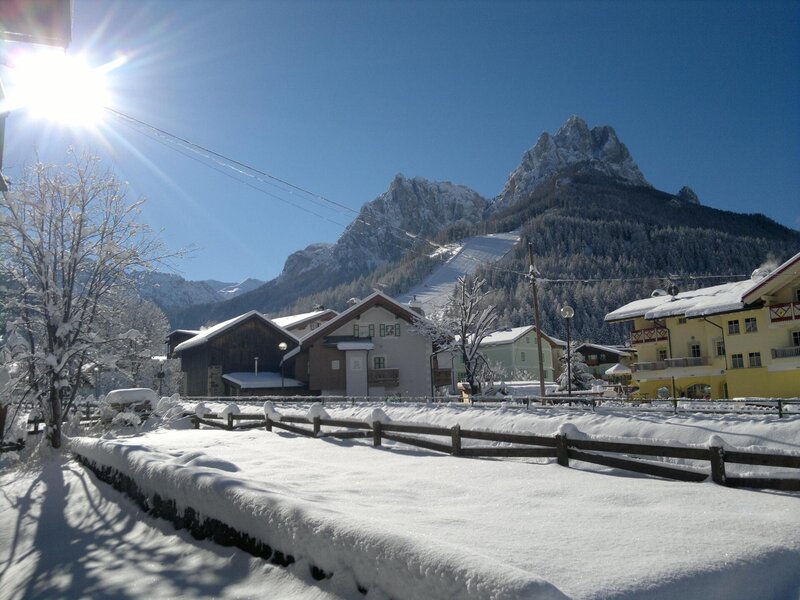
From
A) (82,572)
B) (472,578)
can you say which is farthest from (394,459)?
(472,578)

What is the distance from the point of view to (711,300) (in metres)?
37.9

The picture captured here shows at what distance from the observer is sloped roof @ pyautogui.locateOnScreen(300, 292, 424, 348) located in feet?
155

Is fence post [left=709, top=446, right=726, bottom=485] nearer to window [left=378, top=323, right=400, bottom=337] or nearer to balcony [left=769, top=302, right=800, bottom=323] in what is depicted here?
balcony [left=769, top=302, right=800, bottom=323]

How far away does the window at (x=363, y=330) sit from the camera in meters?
48.9

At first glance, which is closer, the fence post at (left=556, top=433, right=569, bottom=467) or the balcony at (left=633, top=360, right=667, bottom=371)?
the fence post at (left=556, top=433, right=569, bottom=467)

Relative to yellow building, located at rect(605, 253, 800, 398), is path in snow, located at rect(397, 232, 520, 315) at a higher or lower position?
higher

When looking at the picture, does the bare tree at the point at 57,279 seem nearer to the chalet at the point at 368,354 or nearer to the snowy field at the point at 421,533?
the snowy field at the point at 421,533

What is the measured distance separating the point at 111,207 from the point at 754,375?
36.3m

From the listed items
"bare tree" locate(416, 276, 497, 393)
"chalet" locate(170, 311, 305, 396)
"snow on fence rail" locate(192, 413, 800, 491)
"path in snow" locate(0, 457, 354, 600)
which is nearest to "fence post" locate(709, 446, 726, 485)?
"snow on fence rail" locate(192, 413, 800, 491)

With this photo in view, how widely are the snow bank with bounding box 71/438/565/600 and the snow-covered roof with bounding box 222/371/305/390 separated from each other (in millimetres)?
39652

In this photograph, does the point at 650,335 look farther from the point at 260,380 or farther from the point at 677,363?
the point at 260,380

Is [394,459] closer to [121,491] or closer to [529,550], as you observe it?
[121,491]

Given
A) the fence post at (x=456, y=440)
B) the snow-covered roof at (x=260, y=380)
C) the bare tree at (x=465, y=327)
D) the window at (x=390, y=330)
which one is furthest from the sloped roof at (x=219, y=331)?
the fence post at (x=456, y=440)

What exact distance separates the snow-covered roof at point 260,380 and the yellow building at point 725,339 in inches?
1049
